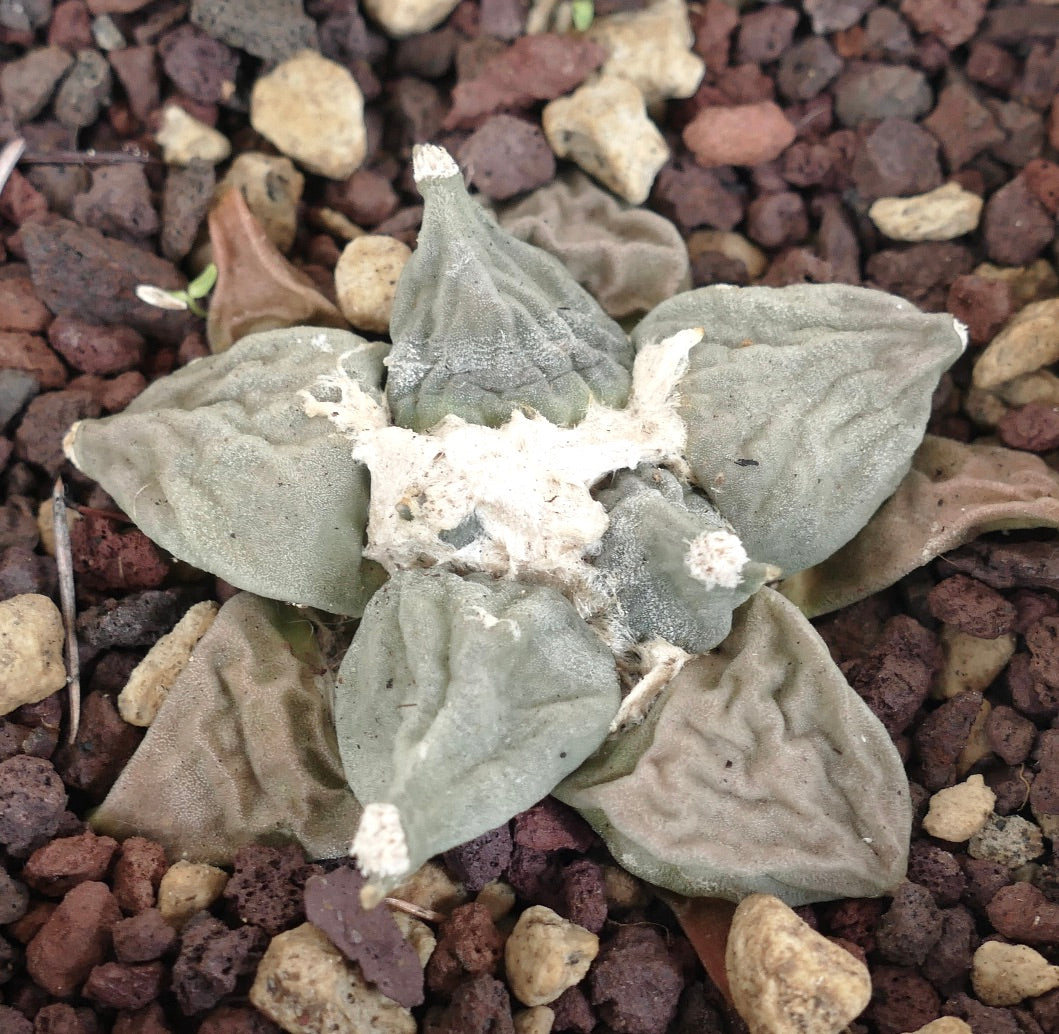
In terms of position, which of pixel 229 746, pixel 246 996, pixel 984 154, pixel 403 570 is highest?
pixel 984 154

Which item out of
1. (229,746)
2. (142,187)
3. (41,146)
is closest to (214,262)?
(142,187)

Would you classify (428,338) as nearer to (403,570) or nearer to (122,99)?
(403,570)

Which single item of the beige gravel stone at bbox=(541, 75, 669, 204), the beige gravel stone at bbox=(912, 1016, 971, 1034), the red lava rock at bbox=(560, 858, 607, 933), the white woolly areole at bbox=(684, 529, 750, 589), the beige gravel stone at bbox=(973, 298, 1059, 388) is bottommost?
the red lava rock at bbox=(560, 858, 607, 933)

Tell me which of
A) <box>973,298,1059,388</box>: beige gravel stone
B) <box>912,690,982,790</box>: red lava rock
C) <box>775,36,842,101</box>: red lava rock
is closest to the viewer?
<box>912,690,982,790</box>: red lava rock

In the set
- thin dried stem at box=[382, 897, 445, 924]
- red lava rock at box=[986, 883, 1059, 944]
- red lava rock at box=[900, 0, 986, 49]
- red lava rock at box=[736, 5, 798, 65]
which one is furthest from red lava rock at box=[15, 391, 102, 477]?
red lava rock at box=[900, 0, 986, 49]

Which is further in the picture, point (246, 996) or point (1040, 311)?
point (1040, 311)

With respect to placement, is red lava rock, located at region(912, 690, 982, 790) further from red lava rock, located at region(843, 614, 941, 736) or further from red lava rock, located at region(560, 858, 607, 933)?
red lava rock, located at region(560, 858, 607, 933)

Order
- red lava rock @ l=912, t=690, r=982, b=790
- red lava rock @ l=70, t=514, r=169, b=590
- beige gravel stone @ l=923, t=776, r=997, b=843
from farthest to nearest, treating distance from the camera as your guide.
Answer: red lava rock @ l=70, t=514, r=169, b=590 → red lava rock @ l=912, t=690, r=982, b=790 → beige gravel stone @ l=923, t=776, r=997, b=843

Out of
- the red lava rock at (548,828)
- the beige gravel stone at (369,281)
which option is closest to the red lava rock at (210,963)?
the red lava rock at (548,828)
